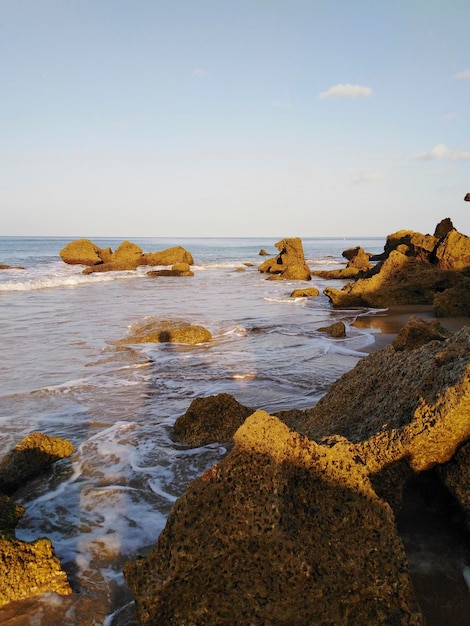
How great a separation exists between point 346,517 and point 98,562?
176 cm

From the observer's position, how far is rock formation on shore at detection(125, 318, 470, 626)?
211 centimetres

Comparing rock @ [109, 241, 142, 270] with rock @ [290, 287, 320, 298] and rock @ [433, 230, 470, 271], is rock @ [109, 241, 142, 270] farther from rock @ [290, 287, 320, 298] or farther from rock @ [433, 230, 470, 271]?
rock @ [433, 230, 470, 271]

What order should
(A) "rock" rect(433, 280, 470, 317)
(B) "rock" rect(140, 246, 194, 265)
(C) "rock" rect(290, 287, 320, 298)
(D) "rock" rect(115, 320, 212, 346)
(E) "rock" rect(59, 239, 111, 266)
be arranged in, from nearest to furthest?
1. (D) "rock" rect(115, 320, 212, 346)
2. (A) "rock" rect(433, 280, 470, 317)
3. (C) "rock" rect(290, 287, 320, 298)
4. (E) "rock" rect(59, 239, 111, 266)
5. (B) "rock" rect(140, 246, 194, 265)

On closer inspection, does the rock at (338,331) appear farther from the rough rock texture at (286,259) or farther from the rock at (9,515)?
the rough rock texture at (286,259)

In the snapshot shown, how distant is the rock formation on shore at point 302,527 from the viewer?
2111 mm

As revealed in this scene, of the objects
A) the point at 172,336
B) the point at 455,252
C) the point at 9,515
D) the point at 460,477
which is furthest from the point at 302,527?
the point at 455,252

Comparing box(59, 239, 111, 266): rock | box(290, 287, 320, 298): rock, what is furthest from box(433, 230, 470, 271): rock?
box(59, 239, 111, 266): rock

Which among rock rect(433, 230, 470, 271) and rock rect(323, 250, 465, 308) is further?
rock rect(433, 230, 470, 271)

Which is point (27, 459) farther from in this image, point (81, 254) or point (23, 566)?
point (81, 254)

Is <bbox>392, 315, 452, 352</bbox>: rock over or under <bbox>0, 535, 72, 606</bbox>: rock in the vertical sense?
over

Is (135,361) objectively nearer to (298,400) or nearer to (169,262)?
(298,400)

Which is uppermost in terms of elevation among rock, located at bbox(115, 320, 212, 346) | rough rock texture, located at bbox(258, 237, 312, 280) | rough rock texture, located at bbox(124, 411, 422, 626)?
rough rock texture, located at bbox(258, 237, 312, 280)

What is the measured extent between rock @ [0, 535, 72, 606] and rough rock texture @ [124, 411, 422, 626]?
2.79 feet

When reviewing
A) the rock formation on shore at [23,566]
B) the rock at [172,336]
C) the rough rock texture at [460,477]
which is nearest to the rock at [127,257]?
the rock at [172,336]
